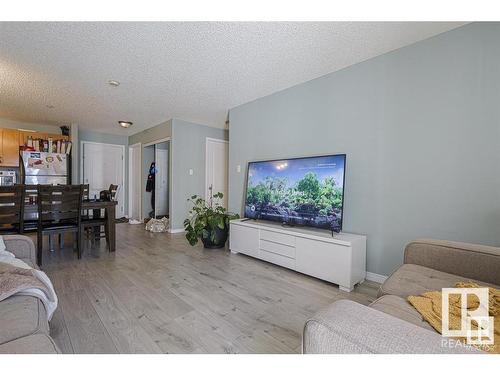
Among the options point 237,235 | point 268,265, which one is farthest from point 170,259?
point 268,265

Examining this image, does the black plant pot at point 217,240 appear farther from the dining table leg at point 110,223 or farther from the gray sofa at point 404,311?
the gray sofa at point 404,311

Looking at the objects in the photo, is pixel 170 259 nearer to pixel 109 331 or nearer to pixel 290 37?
pixel 109 331

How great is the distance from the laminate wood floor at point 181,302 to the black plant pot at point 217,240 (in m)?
0.33

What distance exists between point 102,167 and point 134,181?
813 millimetres

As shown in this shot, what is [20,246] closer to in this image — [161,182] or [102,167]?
[161,182]

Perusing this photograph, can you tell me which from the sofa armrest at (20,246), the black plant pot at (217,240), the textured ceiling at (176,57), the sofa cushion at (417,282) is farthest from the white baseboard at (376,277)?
the sofa armrest at (20,246)

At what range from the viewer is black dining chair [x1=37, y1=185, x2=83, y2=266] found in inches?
108

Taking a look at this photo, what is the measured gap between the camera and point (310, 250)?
7.97ft

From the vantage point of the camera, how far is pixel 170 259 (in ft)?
10.0

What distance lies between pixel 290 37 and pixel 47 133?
18.4 feet

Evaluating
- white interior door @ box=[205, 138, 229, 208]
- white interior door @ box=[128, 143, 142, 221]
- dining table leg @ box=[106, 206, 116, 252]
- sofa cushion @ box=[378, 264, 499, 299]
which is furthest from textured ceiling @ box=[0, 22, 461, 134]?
white interior door @ box=[128, 143, 142, 221]

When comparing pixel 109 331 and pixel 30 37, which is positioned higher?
pixel 30 37

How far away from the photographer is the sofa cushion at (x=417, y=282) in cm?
125

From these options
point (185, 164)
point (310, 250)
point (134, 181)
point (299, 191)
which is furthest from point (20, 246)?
point (134, 181)
